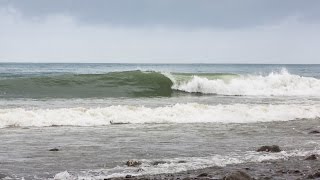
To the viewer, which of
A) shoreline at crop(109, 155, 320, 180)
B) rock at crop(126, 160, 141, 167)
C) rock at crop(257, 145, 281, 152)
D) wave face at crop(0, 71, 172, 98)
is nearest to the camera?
shoreline at crop(109, 155, 320, 180)

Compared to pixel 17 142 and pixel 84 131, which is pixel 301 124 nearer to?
pixel 84 131

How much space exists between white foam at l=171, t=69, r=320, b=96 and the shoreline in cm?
2232

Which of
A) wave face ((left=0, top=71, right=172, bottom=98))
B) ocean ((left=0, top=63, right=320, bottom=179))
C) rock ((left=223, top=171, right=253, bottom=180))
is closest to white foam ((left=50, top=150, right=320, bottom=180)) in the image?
ocean ((left=0, top=63, right=320, bottom=179))

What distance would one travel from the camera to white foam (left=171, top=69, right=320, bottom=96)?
105 feet

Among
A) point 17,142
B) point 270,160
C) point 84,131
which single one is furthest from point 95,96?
point 270,160

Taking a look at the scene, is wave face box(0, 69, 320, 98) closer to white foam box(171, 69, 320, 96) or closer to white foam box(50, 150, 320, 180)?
white foam box(171, 69, 320, 96)

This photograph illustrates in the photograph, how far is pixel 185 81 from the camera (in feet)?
109

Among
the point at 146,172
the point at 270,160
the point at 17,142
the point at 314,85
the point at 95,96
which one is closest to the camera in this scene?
the point at 146,172

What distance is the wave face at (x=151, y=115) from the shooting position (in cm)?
1530

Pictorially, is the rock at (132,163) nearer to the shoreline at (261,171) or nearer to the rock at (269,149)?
the shoreline at (261,171)

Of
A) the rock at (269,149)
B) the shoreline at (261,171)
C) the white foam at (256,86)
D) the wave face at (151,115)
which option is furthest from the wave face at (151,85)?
the shoreline at (261,171)

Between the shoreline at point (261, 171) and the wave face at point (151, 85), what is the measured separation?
1797 cm

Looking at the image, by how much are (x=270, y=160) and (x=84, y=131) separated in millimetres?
5826

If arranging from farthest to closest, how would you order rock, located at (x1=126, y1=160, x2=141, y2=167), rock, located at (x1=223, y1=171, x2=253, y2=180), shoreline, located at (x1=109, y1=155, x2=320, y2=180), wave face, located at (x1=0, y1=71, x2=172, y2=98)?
wave face, located at (x1=0, y1=71, x2=172, y2=98)
rock, located at (x1=126, y1=160, x2=141, y2=167)
shoreline, located at (x1=109, y1=155, x2=320, y2=180)
rock, located at (x1=223, y1=171, x2=253, y2=180)
